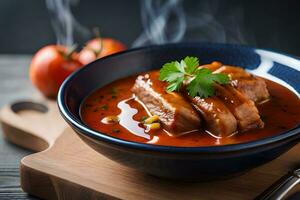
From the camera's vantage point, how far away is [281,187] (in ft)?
6.68

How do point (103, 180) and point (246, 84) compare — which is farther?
point (246, 84)

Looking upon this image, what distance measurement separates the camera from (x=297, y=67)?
101 inches

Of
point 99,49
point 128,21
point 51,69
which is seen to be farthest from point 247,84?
point 128,21

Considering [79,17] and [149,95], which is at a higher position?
[149,95]

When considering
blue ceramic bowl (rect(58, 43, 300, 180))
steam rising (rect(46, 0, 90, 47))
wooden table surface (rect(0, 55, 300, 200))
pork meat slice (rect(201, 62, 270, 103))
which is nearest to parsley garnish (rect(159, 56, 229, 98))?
pork meat slice (rect(201, 62, 270, 103))

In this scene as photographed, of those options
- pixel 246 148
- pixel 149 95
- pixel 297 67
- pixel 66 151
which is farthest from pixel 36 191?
pixel 297 67

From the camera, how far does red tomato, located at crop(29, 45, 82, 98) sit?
341cm

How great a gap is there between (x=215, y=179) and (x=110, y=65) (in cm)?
91

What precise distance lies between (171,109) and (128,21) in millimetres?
2483

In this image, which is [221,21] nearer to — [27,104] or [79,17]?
[79,17]

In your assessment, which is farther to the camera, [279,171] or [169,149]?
[279,171]

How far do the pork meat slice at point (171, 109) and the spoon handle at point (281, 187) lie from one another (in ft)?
1.20

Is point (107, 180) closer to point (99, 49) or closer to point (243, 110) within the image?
point (243, 110)

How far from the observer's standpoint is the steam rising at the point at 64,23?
4652mm
